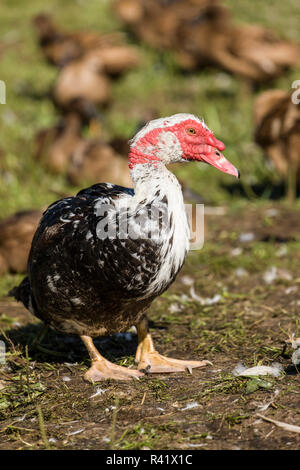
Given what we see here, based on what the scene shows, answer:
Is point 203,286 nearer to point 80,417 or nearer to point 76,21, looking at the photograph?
point 80,417

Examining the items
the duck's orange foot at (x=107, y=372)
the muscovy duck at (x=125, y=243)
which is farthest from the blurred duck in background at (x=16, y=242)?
the duck's orange foot at (x=107, y=372)

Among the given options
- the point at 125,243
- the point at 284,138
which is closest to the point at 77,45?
the point at 284,138

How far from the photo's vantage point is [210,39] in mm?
9648

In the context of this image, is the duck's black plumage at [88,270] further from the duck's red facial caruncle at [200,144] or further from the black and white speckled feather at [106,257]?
the duck's red facial caruncle at [200,144]

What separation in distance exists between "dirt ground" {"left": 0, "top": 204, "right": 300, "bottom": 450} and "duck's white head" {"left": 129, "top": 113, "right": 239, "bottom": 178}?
1.14m

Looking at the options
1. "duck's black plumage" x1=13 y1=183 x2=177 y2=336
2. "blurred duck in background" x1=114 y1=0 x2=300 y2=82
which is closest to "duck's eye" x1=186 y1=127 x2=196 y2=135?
"duck's black plumage" x1=13 y1=183 x2=177 y2=336

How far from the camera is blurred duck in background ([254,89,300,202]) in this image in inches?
254

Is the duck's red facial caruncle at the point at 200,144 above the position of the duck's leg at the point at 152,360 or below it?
above

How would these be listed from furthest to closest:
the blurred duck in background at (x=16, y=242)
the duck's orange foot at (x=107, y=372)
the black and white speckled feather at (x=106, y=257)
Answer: the blurred duck in background at (x=16, y=242) → the duck's orange foot at (x=107, y=372) → the black and white speckled feather at (x=106, y=257)

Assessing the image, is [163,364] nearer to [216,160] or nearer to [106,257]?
[106,257]

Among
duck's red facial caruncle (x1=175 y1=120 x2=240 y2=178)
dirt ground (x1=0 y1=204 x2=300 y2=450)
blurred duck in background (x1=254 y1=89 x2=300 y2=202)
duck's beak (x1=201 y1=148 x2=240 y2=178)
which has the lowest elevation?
dirt ground (x1=0 y1=204 x2=300 y2=450)

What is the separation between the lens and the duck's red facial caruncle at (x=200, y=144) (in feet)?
11.2

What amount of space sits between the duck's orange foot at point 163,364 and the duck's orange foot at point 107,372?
69 mm

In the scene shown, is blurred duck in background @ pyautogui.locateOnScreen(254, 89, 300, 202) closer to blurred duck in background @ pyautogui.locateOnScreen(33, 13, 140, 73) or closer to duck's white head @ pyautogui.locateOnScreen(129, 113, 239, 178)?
duck's white head @ pyautogui.locateOnScreen(129, 113, 239, 178)
